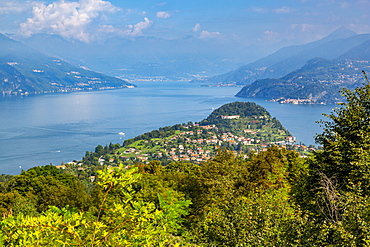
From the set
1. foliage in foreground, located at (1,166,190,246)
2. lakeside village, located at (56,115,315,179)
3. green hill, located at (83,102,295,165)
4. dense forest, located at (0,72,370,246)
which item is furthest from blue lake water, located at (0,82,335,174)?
foliage in foreground, located at (1,166,190,246)

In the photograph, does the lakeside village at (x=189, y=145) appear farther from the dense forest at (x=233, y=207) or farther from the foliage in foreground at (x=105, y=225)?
the foliage in foreground at (x=105, y=225)

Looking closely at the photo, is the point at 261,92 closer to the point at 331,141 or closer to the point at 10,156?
the point at 10,156

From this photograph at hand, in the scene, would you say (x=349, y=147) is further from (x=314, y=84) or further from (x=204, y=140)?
(x=314, y=84)

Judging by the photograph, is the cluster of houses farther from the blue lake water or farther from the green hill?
the blue lake water

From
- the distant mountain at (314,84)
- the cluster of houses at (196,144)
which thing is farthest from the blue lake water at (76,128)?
the distant mountain at (314,84)

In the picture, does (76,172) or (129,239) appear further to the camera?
(76,172)

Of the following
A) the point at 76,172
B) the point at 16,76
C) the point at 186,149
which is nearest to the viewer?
the point at 76,172

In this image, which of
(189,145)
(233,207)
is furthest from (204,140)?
(233,207)

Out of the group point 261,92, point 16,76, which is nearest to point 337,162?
point 261,92
